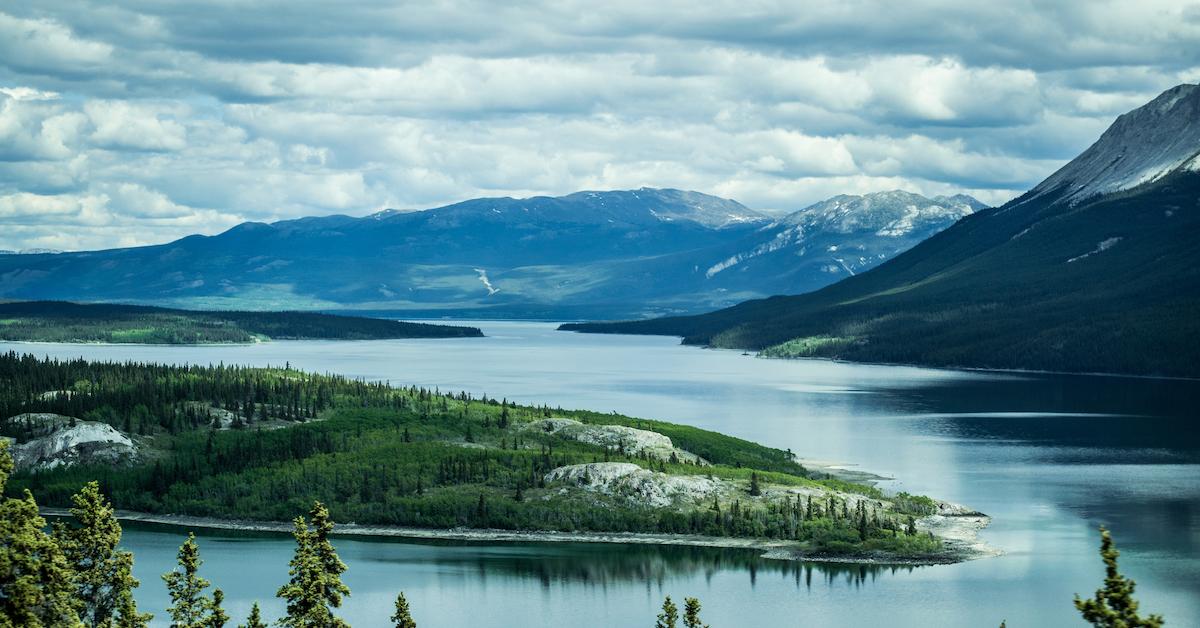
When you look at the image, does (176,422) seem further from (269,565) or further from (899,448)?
(899,448)

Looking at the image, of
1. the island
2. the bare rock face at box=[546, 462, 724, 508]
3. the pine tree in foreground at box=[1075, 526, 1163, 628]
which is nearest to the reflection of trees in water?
the island

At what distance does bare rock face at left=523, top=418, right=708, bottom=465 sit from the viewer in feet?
488

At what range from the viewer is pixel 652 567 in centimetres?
11062

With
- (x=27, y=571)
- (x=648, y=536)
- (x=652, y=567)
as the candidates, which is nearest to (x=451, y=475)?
(x=648, y=536)

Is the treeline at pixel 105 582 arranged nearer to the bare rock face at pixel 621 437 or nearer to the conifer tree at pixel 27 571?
the conifer tree at pixel 27 571

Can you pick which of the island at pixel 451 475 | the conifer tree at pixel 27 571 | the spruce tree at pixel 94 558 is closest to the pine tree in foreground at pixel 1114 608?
the conifer tree at pixel 27 571

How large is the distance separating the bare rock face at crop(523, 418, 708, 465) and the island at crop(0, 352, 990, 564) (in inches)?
10.8

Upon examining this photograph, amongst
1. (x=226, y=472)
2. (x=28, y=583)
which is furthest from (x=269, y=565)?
(x=28, y=583)

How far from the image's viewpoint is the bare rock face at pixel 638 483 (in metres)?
128

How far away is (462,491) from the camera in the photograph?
433ft

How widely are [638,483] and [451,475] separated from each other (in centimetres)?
1689

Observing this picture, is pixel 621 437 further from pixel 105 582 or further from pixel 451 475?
pixel 105 582

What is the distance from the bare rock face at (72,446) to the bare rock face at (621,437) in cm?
Result: 3916

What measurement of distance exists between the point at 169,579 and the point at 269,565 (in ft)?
171
